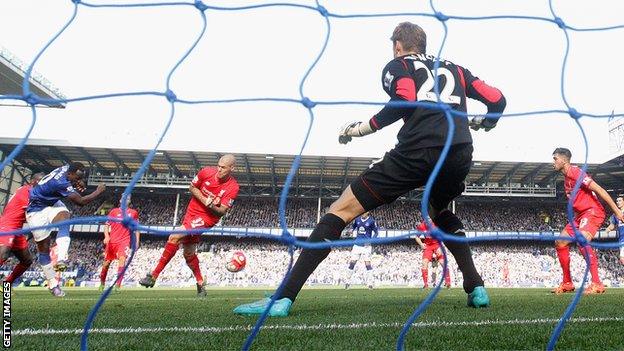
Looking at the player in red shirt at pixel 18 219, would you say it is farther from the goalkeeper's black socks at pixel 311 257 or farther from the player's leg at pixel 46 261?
the goalkeeper's black socks at pixel 311 257

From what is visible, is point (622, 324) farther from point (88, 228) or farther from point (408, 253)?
point (88, 228)

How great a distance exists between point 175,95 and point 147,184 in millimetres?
30042

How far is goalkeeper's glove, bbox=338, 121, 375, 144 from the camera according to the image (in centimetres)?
302

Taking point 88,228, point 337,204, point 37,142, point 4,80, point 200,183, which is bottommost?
point 88,228

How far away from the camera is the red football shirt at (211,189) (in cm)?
655

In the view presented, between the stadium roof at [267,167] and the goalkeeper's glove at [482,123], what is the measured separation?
25.3m

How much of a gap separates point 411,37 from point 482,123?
0.73 m

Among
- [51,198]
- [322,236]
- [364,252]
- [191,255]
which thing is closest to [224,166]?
[191,255]

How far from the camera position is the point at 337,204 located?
3.06m

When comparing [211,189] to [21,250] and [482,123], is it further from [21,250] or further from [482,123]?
[482,123]

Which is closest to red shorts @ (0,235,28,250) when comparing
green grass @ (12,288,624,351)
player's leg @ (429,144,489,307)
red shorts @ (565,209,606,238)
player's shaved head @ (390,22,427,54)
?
green grass @ (12,288,624,351)

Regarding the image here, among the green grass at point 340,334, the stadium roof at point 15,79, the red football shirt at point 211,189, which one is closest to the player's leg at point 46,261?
the red football shirt at point 211,189

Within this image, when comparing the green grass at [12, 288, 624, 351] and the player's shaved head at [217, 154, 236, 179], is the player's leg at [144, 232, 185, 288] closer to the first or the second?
the player's shaved head at [217, 154, 236, 179]

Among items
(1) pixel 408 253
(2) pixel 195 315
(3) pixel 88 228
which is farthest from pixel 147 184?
(2) pixel 195 315
